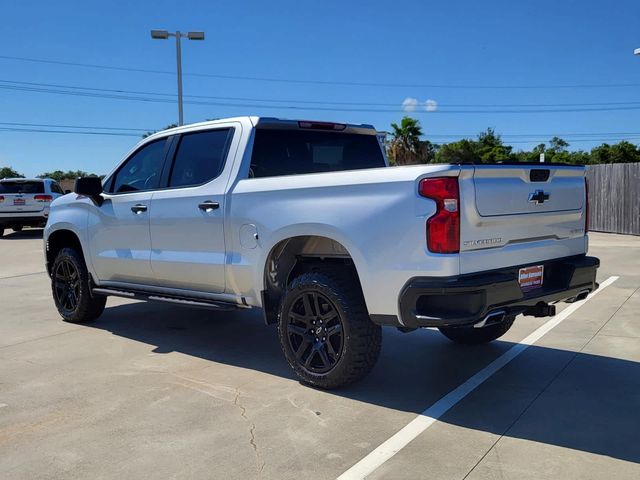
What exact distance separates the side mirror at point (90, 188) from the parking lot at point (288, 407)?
1454 millimetres

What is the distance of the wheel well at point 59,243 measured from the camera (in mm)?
6875

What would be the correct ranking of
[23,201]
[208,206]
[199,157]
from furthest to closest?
[23,201]
[199,157]
[208,206]

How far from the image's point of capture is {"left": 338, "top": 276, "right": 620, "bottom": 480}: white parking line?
331cm

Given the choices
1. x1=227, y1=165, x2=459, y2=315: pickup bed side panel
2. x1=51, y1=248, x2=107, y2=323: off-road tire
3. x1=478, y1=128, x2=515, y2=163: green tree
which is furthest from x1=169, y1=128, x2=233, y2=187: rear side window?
x1=478, y1=128, x2=515, y2=163: green tree

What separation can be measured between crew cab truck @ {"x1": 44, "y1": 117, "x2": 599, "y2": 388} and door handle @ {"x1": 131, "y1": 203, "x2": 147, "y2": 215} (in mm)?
16

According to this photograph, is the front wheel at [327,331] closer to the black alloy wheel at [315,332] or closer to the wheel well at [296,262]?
the black alloy wheel at [315,332]

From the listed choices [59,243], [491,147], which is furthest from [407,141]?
[59,243]

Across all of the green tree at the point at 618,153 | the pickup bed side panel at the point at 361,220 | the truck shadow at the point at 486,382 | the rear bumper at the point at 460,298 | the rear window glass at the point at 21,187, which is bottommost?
the truck shadow at the point at 486,382

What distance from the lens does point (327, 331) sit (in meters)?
4.44

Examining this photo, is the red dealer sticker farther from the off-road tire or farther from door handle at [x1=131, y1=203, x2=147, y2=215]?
the off-road tire

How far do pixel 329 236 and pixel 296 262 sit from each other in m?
0.68

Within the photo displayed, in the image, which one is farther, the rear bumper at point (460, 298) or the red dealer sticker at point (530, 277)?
the red dealer sticker at point (530, 277)

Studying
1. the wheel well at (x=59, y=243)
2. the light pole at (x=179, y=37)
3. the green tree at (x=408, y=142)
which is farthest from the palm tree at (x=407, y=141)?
the wheel well at (x=59, y=243)

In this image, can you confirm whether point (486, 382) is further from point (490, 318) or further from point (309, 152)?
point (309, 152)
